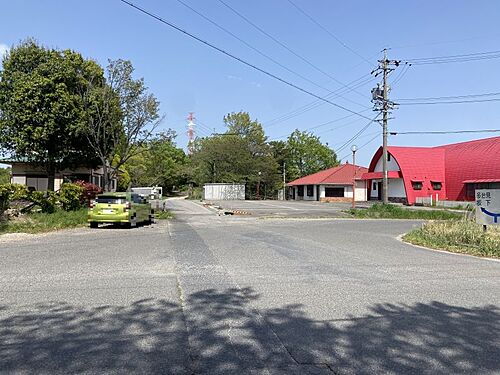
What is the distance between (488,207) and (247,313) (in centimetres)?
1006

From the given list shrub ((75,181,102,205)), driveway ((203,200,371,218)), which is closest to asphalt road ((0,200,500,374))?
shrub ((75,181,102,205))

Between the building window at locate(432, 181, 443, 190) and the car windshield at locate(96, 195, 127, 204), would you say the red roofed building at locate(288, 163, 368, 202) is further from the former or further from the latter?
the car windshield at locate(96, 195, 127, 204)

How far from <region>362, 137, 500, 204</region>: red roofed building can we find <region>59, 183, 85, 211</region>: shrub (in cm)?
3379

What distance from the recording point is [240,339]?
4590mm

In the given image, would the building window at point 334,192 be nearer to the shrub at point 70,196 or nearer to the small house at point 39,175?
the small house at point 39,175

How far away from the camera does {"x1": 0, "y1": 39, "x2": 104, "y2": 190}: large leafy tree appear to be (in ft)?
81.3

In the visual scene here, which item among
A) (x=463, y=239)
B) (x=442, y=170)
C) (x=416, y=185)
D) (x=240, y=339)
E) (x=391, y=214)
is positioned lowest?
(x=240, y=339)

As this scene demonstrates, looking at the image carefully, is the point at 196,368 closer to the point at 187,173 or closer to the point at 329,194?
the point at 329,194

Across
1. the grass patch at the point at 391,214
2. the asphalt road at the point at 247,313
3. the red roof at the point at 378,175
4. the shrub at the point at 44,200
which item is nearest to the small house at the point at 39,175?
the shrub at the point at 44,200

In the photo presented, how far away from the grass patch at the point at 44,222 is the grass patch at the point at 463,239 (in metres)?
13.0

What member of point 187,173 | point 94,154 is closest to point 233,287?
point 94,154

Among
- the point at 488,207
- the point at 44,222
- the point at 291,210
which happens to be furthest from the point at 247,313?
the point at 291,210

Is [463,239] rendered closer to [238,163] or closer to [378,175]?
[378,175]

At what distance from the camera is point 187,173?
71.9 m
